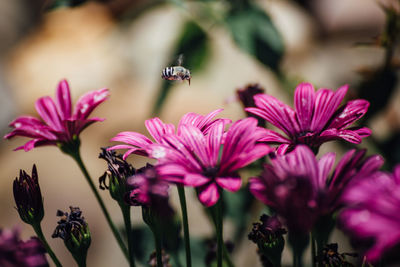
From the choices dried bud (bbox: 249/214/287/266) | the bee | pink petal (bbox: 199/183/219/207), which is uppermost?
the bee

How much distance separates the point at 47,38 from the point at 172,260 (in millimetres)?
1921

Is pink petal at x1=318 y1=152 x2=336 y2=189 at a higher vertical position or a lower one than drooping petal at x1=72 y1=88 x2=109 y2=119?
lower

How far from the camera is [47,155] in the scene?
57.5 inches

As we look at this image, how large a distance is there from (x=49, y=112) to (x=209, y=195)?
7.8 inches

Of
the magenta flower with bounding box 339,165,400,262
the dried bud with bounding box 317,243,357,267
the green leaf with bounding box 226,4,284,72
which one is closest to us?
the magenta flower with bounding box 339,165,400,262

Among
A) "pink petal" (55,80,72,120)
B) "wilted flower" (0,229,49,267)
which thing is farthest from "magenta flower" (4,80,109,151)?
"wilted flower" (0,229,49,267)

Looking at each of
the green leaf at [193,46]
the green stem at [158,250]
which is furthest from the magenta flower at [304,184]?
the green leaf at [193,46]

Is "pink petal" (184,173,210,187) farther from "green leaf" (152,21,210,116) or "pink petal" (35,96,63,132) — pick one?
"green leaf" (152,21,210,116)

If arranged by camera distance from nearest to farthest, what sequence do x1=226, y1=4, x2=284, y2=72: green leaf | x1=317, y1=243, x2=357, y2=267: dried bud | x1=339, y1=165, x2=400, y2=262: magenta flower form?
x1=339, y1=165, x2=400, y2=262: magenta flower < x1=317, y1=243, x2=357, y2=267: dried bud < x1=226, y1=4, x2=284, y2=72: green leaf

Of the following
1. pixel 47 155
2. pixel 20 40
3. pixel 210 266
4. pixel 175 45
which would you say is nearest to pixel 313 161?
pixel 210 266

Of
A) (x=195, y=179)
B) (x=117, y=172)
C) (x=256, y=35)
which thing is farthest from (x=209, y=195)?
(x=256, y=35)

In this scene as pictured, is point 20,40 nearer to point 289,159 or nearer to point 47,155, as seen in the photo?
point 47,155

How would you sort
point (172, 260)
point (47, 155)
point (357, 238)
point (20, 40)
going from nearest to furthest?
point (357, 238)
point (172, 260)
point (47, 155)
point (20, 40)

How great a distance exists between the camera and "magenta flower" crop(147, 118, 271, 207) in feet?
0.97
